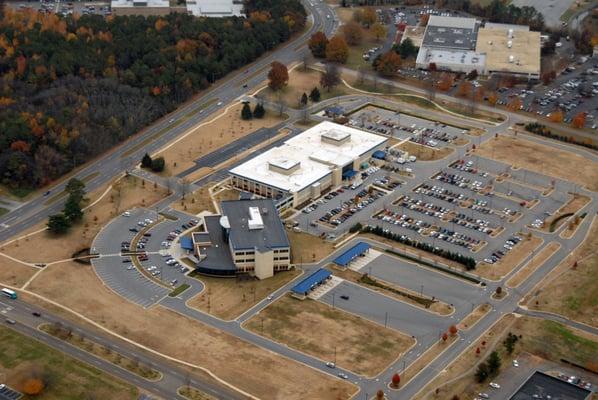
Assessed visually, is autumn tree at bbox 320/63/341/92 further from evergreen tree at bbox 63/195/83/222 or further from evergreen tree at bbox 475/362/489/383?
evergreen tree at bbox 475/362/489/383

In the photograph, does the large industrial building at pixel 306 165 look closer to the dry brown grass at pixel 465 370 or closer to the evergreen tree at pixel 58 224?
the evergreen tree at pixel 58 224

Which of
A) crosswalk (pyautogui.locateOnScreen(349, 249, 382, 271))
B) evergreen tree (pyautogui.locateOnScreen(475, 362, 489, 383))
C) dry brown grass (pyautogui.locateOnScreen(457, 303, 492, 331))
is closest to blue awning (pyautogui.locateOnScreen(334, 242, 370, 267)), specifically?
crosswalk (pyautogui.locateOnScreen(349, 249, 382, 271))

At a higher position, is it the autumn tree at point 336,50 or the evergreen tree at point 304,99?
the autumn tree at point 336,50

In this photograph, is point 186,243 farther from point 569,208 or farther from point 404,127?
point 569,208

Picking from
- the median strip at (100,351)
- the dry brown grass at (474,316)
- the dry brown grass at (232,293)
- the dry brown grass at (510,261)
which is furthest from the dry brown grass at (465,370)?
the median strip at (100,351)

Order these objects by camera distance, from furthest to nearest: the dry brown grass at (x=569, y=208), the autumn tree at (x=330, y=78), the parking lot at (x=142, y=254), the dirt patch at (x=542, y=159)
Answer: the autumn tree at (x=330, y=78) < the dirt patch at (x=542, y=159) < the dry brown grass at (x=569, y=208) < the parking lot at (x=142, y=254)

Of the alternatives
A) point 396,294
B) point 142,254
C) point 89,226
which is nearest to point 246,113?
point 89,226
